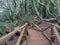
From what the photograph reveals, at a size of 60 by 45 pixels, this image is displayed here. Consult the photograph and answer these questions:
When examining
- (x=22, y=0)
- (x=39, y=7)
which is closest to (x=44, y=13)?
(x=39, y=7)

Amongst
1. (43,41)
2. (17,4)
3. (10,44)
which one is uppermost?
(17,4)

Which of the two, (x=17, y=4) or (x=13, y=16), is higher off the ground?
(x=17, y=4)

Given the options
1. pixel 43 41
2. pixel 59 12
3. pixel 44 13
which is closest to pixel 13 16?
pixel 59 12

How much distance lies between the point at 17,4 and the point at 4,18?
6.95 ft

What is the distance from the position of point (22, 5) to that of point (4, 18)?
1.92m

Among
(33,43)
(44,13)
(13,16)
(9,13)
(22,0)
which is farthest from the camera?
(44,13)

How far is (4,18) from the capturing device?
1450 centimetres

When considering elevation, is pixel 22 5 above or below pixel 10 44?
above

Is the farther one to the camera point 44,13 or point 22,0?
point 44,13

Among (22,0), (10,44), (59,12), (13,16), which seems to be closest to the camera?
(10,44)

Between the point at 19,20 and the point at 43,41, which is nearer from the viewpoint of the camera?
the point at 43,41

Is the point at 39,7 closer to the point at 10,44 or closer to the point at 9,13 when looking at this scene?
the point at 9,13

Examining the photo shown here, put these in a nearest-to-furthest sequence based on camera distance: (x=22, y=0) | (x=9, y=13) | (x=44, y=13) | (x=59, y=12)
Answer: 1. (x=59, y=12)
2. (x=9, y=13)
3. (x=22, y=0)
4. (x=44, y=13)

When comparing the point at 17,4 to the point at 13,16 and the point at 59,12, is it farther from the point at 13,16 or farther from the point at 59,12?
the point at 59,12
